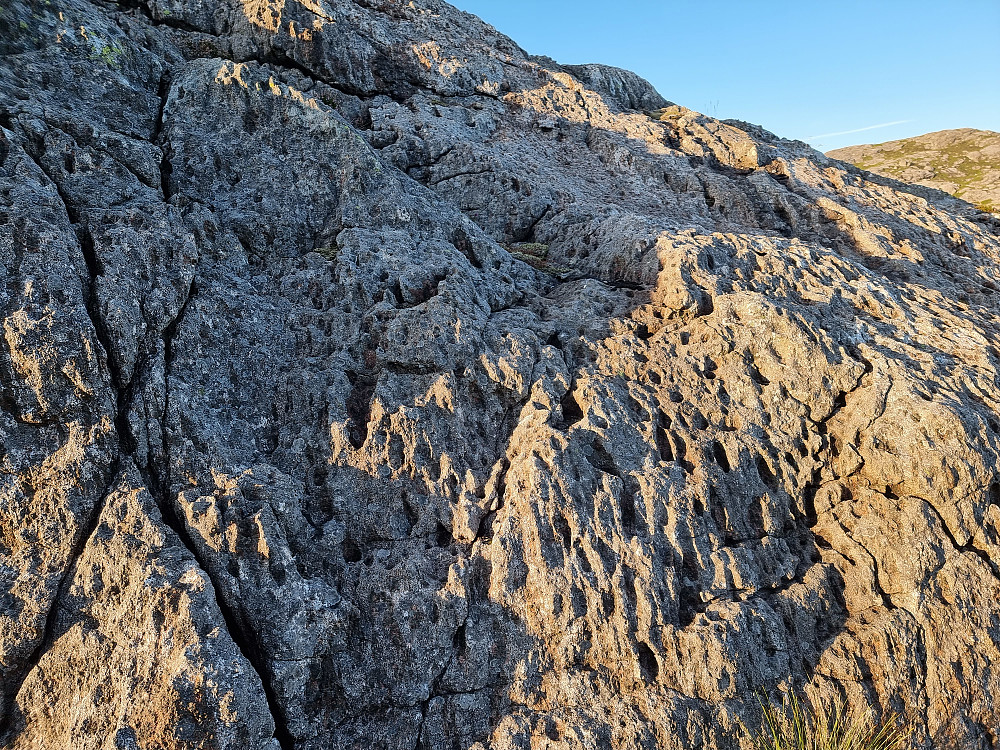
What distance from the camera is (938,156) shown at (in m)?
133

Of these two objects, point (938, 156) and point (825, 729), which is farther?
point (938, 156)

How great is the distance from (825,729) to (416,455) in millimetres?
9602

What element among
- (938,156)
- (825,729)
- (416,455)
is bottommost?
(825,729)

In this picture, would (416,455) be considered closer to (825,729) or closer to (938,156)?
(825,729)

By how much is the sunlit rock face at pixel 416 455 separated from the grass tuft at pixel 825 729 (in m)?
0.30

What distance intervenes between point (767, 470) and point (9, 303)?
17.1 metres

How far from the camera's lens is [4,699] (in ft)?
28.0

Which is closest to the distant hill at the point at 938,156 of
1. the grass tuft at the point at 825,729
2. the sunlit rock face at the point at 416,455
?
the sunlit rock face at the point at 416,455

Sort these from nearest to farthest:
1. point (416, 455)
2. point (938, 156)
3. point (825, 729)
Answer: point (825, 729)
point (416, 455)
point (938, 156)

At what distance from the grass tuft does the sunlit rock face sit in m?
0.30

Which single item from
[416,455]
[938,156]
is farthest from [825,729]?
[938,156]

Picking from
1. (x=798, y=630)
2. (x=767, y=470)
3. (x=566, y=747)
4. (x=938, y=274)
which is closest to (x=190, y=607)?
(x=566, y=747)

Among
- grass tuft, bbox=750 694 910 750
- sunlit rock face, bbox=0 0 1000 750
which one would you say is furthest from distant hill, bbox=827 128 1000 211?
grass tuft, bbox=750 694 910 750

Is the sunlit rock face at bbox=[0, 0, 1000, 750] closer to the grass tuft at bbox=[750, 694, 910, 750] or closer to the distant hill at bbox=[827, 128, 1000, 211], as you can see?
the grass tuft at bbox=[750, 694, 910, 750]
